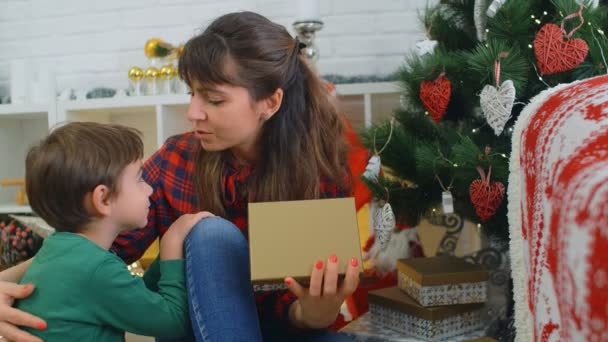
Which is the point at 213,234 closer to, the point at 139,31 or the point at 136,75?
the point at 136,75

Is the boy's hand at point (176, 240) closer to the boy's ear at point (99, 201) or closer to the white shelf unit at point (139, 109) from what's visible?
the boy's ear at point (99, 201)

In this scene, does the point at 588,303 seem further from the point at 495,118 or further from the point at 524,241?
the point at 495,118

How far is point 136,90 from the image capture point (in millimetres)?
1908

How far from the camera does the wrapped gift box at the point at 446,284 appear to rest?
3.99 feet

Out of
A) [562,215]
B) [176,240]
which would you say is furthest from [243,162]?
[562,215]

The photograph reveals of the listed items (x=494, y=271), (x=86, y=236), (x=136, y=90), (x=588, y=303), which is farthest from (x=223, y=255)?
(x=136, y=90)

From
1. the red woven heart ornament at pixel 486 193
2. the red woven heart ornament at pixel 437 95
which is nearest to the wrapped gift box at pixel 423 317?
the red woven heart ornament at pixel 486 193

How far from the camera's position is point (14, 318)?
2.81ft

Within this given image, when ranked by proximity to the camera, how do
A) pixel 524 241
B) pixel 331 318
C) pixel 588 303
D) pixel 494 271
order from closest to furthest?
pixel 588 303, pixel 524 241, pixel 331 318, pixel 494 271

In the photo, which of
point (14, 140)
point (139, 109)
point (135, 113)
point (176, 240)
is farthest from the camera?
point (14, 140)

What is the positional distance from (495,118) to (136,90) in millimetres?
1243

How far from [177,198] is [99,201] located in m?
0.26

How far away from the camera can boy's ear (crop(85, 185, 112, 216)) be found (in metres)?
0.90

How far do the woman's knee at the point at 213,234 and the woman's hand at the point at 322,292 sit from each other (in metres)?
0.14
